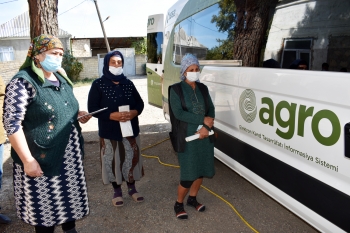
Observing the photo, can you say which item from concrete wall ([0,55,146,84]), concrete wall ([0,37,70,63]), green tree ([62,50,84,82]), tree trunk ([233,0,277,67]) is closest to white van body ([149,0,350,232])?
tree trunk ([233,0,277,67])

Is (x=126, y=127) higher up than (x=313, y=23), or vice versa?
(x=313, y=23)

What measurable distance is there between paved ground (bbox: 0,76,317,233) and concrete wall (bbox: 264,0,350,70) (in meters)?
1.66

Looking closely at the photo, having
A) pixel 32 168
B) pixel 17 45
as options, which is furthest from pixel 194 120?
pixel 17 45

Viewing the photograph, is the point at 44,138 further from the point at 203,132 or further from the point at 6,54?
the point at 6,54

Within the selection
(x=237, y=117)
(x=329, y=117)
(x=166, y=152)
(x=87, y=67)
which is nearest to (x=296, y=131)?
(x=329, y=117)

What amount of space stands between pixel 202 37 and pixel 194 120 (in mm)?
1592

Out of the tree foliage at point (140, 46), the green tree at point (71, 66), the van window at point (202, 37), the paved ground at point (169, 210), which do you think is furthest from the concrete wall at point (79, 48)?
the paved ground at point (169, 210)

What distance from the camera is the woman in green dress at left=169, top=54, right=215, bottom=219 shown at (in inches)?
107

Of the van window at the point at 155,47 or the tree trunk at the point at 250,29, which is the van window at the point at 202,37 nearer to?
the tree trunk at the point at 250,29

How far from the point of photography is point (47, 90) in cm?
208

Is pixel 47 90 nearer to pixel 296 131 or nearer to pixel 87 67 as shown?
pixel 296 131

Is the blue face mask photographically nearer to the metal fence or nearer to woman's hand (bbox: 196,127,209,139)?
woman's hand (bbox: 196,127,209,139)

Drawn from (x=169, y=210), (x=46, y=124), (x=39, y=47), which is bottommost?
(x=169, y=210)

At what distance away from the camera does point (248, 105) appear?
2725 millimetres
